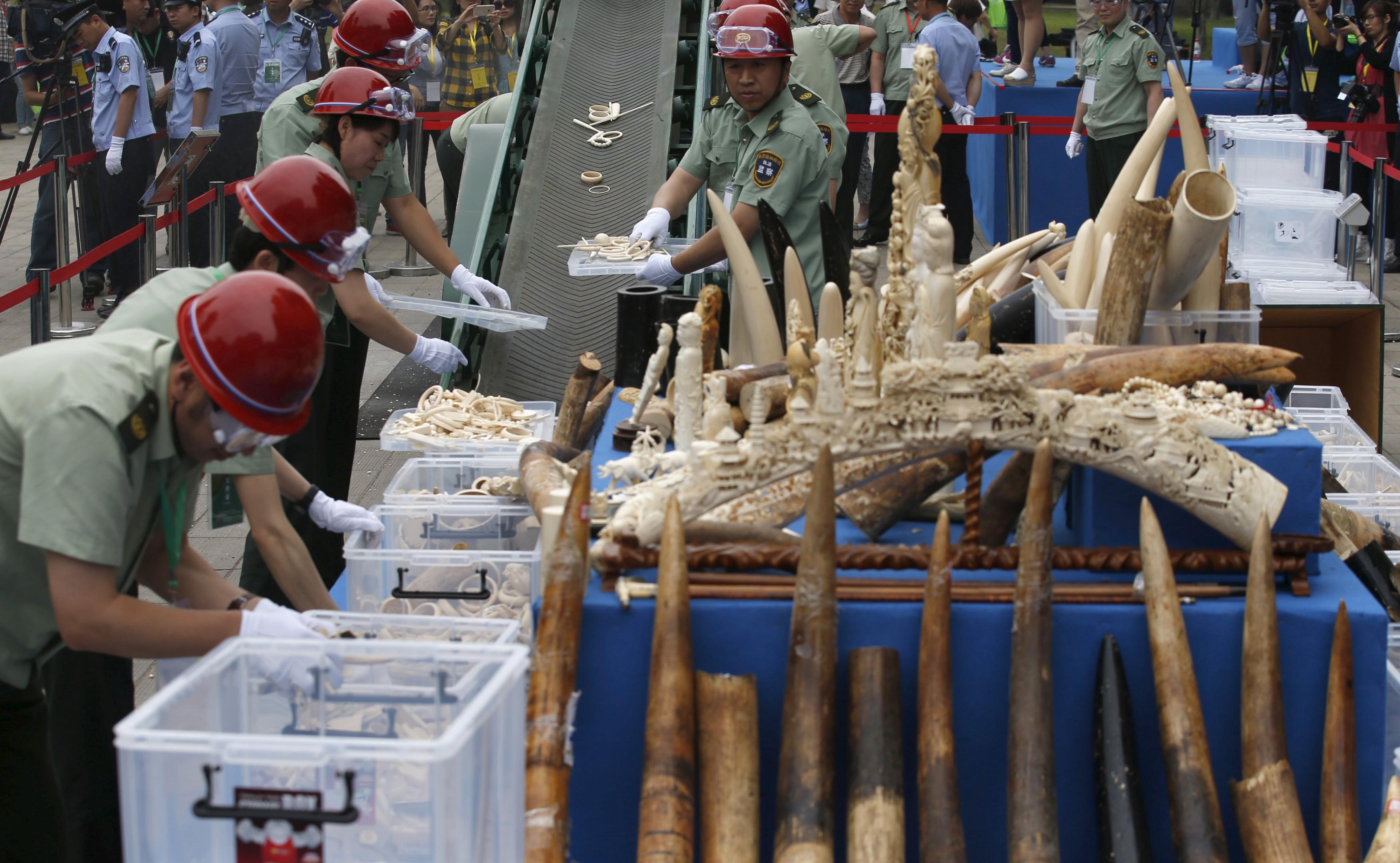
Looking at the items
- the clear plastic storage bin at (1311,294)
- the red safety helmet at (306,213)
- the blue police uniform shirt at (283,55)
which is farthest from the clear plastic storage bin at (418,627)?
A: the blue police uniform shirt at (283,55)

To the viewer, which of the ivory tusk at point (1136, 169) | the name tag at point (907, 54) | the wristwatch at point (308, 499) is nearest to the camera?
the ivory tusk at point (1136, 169)

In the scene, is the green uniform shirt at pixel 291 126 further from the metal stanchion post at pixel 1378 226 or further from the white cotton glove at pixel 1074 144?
the white cotton glove at pixel 1074 144

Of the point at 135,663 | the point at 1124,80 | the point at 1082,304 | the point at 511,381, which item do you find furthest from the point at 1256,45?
the point at 135,663

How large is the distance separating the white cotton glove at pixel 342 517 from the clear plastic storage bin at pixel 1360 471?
2.61m

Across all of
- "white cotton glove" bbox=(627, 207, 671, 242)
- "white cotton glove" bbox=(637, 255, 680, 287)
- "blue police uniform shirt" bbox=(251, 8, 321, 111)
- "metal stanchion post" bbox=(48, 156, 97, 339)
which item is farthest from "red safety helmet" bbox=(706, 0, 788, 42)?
"blue police uniform shirt" bbox=(251, 8, 321, 111)

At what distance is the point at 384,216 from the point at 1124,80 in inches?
250

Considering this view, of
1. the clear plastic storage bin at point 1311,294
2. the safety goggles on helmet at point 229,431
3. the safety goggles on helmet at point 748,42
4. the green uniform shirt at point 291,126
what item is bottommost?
the clear plastic storage bin at point 1311,294

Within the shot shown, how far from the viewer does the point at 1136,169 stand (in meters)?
3.22

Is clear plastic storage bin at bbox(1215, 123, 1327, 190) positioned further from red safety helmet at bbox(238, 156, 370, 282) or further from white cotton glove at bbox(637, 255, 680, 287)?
red safety helmet at bbox(238, 156, 370, 282)

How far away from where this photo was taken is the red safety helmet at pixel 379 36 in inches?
179

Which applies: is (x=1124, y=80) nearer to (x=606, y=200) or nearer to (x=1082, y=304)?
(x=606, y=200)

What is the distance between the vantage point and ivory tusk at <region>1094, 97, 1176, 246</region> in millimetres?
3186

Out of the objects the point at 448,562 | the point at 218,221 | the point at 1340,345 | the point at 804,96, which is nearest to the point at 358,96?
the point at 448,562

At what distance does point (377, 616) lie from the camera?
7.96 feet
